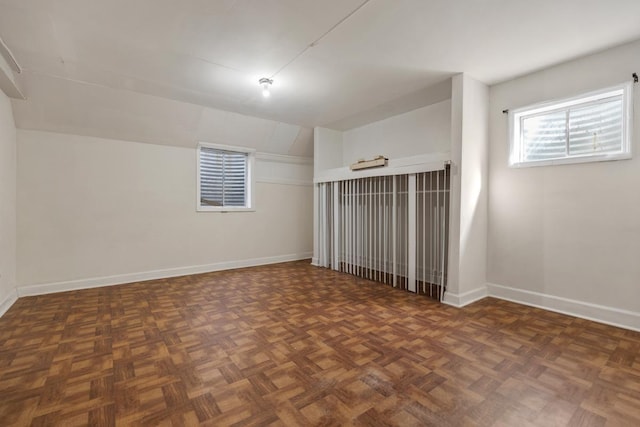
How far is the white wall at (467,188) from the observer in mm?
3354

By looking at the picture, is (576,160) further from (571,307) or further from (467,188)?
(571,307)

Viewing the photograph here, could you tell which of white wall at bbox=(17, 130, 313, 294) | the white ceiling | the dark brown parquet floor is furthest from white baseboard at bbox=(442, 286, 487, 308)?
white wall at bbox=(17, 130, 313, 294)

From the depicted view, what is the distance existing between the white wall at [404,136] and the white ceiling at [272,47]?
291 mm

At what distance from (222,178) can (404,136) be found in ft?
10.8

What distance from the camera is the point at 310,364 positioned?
A: 2068 mm

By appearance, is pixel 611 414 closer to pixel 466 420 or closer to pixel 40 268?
pixel 466 420

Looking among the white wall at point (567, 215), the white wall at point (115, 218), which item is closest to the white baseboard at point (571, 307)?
the white wall at point (567, 215)

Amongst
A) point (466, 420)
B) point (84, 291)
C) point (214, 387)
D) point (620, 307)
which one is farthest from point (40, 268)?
point (620, 307)

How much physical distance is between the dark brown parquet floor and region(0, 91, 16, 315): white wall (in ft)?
0.85

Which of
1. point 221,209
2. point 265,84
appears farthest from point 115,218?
point 265,84

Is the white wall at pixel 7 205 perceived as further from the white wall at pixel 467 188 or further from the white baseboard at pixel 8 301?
the white wall at pixel 467 188

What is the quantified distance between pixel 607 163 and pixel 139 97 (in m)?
5.47

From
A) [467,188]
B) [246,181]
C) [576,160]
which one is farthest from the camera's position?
[246,181]

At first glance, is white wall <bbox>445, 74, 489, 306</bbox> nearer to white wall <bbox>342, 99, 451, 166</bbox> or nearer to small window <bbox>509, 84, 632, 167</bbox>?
small window <bbox>509, 84, 632, 167</bbox>
